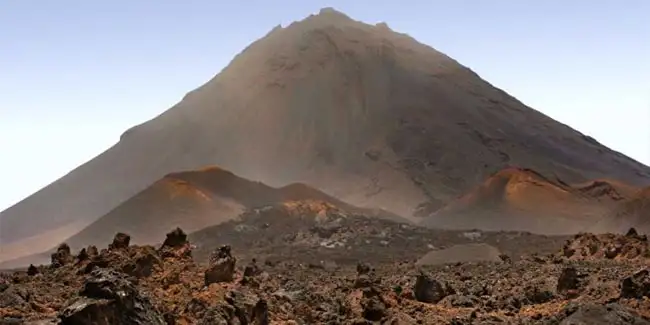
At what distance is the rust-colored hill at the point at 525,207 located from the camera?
85.2 m

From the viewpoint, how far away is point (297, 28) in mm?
159750

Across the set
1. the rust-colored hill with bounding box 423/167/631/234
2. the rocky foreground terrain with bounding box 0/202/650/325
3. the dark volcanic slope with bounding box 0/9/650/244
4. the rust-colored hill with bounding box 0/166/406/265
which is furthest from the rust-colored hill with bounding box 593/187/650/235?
the rocky foreground terrain with bounding box 0/202/650/325

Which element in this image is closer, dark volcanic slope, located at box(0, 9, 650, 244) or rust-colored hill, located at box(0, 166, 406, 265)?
rust-colored hill, located at box(0, 166, 406, 265)

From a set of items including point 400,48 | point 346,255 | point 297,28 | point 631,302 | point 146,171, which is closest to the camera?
point 631,302

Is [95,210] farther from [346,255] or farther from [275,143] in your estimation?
[346,255]

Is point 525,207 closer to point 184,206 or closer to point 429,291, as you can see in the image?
point 184,206

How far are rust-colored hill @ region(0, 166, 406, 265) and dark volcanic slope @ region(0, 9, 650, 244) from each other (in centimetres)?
1578

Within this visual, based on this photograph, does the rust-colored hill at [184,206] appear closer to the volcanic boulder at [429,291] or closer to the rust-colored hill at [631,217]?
the rust-colored hill at [631,217]

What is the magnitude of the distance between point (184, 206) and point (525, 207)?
32.9 m

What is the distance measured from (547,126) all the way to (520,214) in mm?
52419

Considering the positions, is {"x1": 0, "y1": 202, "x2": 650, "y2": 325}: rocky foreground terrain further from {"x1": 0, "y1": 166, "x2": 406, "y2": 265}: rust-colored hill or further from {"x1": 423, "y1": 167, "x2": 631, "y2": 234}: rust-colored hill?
{"x1": 0, "y1": 166, "x2": 406, "y2": 265}: rust-colored hill

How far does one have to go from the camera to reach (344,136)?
124562 mm

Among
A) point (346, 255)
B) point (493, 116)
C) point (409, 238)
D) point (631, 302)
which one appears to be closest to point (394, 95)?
point (493, 116)

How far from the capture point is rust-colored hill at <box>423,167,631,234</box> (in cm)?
8525
